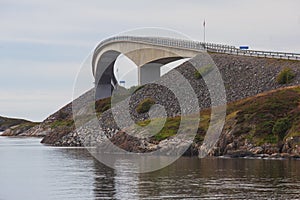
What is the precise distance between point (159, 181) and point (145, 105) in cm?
7700

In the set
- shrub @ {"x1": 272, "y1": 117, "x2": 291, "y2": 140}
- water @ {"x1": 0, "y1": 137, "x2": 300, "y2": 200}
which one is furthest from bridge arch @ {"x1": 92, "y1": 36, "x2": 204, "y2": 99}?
water @ {"x1": 0, "y1": 137, "x2": 300, "y2": 200}

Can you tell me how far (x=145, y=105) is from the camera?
141 meters

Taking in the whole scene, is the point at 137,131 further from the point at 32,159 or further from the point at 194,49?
the point at 194,49

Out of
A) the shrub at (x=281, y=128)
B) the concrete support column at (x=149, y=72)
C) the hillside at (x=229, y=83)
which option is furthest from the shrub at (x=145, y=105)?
the shrub at (x=281, y=128)

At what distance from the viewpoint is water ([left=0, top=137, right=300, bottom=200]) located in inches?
2130

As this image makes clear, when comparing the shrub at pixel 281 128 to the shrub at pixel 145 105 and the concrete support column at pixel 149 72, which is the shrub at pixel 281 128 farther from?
the concrete support column at pixel 149 72

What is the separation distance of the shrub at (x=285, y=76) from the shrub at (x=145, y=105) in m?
28.2

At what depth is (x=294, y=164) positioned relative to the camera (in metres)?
79.4

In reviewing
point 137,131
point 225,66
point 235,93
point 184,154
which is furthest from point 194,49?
point 184,154

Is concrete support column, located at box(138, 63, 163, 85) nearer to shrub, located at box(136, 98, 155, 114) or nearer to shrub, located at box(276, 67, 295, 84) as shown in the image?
shrub, located at box(136, 98, 155, 114)

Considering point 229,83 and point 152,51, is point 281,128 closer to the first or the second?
point 229,83

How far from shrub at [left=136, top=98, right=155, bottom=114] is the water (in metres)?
49.5

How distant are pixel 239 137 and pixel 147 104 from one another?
44.7 metres

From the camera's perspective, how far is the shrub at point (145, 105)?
138750 mm
